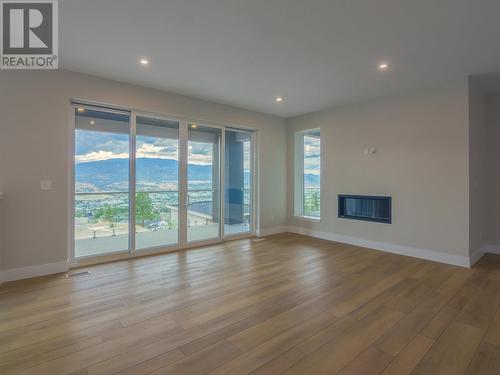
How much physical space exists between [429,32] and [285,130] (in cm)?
396

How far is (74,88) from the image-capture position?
147 inches

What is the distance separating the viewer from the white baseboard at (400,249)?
3.95 m

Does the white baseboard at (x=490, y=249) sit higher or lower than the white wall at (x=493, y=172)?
lower

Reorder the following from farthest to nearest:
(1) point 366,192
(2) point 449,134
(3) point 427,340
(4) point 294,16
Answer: (1) point 366,192 → (2) point 449,134 → (4) point 294,16 → (3) point 427,340

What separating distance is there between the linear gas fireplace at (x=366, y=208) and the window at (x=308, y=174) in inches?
25.9

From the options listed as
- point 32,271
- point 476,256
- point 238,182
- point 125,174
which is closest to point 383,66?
point 476,256

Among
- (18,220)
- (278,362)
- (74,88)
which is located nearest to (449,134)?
(278,362)

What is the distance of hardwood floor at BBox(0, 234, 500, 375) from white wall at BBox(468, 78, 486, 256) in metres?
0.60

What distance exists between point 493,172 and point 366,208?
2210mm

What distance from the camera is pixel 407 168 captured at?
4465 mm

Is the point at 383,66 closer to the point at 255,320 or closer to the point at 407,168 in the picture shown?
the point at 407,168

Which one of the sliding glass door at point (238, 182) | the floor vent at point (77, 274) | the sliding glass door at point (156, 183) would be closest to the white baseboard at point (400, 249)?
the sliding glass door at point (238, 182)

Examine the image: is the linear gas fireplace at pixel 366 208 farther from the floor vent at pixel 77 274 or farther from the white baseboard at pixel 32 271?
the white baseboard at pixel 32 271

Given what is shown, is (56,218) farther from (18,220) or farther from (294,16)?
(294,16)
